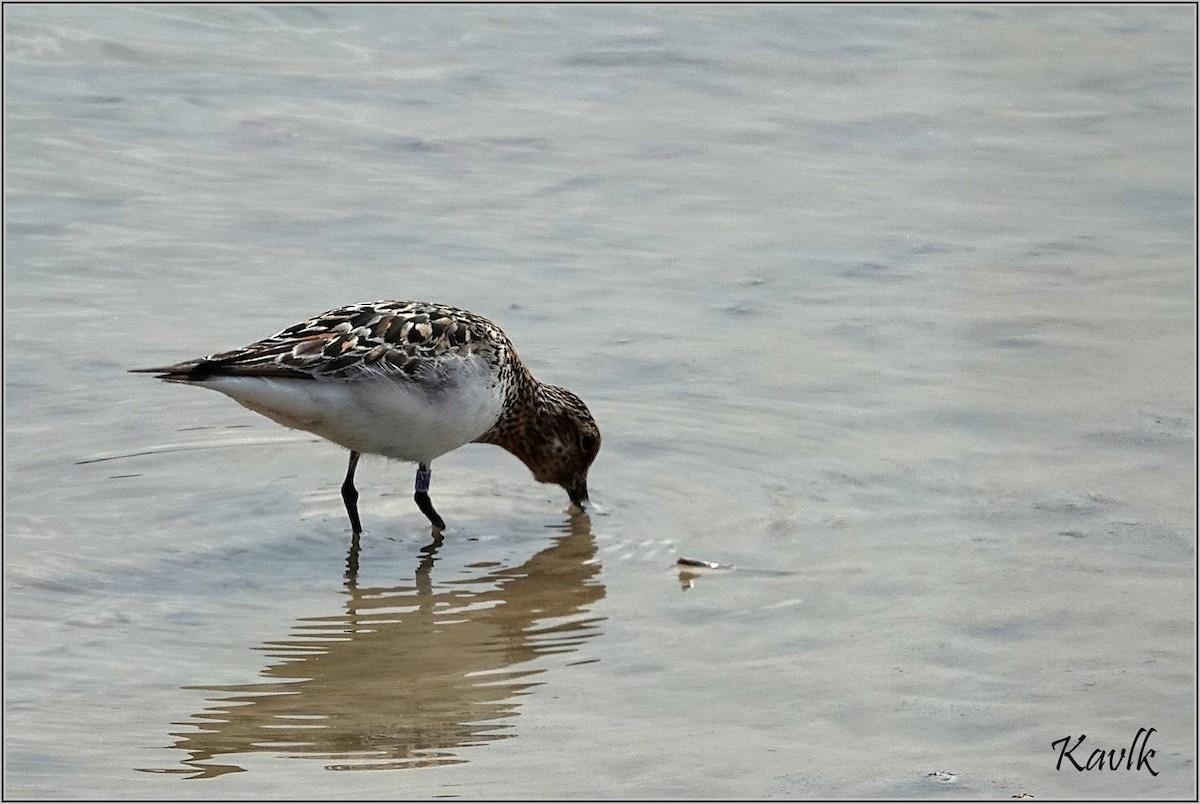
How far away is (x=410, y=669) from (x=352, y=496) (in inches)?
68.5

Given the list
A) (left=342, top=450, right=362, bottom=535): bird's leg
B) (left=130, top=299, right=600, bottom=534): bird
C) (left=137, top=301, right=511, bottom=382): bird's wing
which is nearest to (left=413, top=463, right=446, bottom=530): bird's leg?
(left=130, top=299, right=600, bottom=534): bird

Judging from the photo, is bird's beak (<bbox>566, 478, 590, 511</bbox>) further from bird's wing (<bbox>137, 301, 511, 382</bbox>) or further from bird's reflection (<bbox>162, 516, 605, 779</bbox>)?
bird's wing (<bbox>137, 301, 511, 382</bbox>)

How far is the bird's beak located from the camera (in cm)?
848

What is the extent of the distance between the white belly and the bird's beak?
530 millimetres

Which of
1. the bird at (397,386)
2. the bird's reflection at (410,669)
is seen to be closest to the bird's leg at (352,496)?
the bird at (397,386)

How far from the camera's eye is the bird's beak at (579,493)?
8484 millimetres

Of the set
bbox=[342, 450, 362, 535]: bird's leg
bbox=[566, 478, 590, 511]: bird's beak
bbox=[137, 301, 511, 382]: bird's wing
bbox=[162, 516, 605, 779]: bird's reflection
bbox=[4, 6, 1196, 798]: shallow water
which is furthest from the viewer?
bbox=[566, 478, 590, 511]: bird's beak

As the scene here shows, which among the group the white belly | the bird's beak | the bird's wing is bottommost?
the bird's beak

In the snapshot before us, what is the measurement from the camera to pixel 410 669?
257 inches

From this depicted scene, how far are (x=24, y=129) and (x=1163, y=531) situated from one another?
8.11 meters

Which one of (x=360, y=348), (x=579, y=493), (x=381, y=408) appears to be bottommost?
(x=579, y=493)

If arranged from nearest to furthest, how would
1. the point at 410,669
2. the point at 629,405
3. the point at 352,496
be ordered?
the point at 410,669 → the point at 352,496 → the point at 629,405

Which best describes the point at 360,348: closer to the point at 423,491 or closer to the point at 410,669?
the point at 423,491

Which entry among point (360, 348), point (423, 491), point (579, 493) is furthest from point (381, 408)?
point (579, 493)
